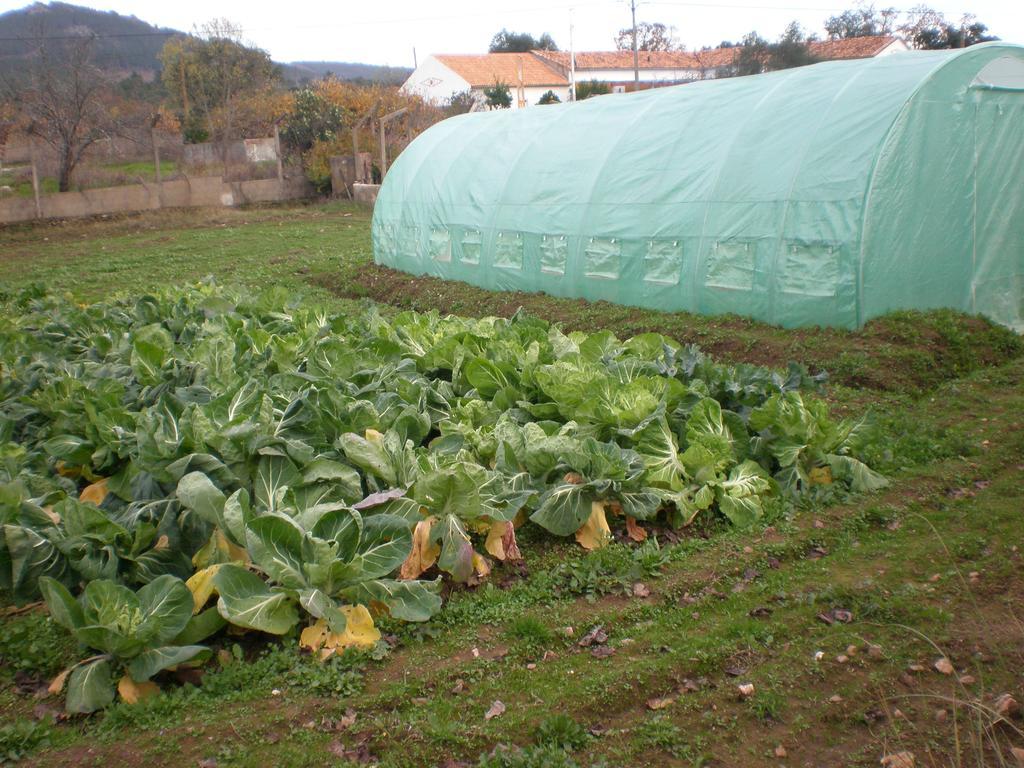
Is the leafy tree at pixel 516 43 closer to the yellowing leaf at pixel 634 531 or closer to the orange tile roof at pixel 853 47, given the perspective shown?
the orange tile roof at pixel 853 47


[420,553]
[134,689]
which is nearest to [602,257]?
[420,553]

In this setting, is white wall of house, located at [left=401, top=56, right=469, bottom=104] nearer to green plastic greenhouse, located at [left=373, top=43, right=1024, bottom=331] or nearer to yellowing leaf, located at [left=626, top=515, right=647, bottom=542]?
green plastic greenhouse, located at [left=373, top=43, right=1024, bottom=331]

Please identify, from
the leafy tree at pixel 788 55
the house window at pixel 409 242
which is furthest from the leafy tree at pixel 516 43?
the house window at pixel 409 242

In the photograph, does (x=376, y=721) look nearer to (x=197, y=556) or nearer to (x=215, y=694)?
(x=215, y=694)

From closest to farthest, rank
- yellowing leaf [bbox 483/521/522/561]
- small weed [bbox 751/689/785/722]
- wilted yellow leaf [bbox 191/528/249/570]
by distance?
small weed [bbox 751/689/785/722], wilted yellow leaf [bbox 191/528/249/570], yellowing leaf [bbox 483/521/522/561]

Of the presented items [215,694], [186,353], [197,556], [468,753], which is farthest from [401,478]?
[186,353]

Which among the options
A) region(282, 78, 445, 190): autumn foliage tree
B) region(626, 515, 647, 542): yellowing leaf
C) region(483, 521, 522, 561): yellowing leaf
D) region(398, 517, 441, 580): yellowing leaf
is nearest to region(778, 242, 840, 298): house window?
region(626, 515, 647, 542): yellowing leaf

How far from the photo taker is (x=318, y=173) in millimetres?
31844

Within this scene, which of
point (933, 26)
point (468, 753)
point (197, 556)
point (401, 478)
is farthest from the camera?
point (933, 26)

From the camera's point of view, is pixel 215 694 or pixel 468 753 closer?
pixel 468 753

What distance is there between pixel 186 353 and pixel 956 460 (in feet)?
20.2

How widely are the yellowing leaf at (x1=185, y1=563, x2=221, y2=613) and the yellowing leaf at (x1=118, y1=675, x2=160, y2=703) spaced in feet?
1.47

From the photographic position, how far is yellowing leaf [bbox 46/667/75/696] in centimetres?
390

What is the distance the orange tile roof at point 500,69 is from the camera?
6341 cm
